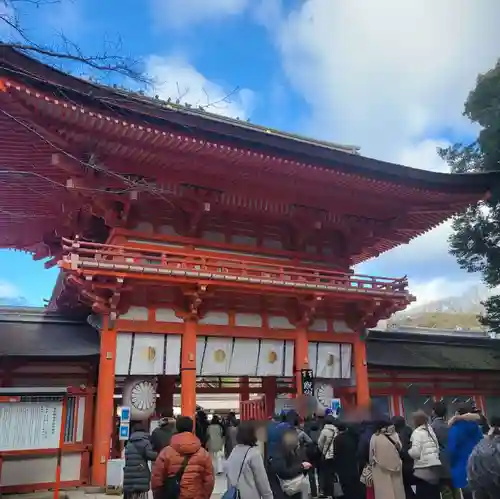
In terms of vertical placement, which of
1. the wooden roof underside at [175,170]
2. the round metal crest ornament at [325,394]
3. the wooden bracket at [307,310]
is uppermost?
the wooden roof underside at [175,170]

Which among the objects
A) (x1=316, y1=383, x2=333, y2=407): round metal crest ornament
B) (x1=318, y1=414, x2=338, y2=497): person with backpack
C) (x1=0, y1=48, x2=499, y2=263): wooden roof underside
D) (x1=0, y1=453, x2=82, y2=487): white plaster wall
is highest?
(x1=0, y1=48, x2=499, y2=263): wooden roof underside

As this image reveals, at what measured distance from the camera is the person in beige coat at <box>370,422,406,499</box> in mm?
6008

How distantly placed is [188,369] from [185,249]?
9.24ft

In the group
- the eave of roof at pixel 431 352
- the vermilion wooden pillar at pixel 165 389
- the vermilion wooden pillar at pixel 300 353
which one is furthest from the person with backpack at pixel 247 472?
the eave of roof at pixel 431 352

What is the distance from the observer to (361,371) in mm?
13039

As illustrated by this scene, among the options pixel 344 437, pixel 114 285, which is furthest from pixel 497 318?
pixel 114 285

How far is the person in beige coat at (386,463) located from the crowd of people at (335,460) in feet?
0.04

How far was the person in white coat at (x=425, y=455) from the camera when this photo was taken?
20.7 feet

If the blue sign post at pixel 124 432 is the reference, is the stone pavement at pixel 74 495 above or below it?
below

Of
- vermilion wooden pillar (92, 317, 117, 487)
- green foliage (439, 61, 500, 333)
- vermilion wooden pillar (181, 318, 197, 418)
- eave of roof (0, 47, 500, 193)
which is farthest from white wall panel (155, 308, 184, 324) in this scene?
green foliage (439, 61, 500, 333)

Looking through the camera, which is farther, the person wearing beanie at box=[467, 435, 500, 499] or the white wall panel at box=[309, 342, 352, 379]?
the white wall panel at box=[309, 342, 352, 379]

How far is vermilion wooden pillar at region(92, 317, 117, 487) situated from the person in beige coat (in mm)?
5662

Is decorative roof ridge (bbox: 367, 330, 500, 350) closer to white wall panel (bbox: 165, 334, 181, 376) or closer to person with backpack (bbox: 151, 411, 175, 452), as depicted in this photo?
white wall panel (bbox: 165, 334, 181, 376)

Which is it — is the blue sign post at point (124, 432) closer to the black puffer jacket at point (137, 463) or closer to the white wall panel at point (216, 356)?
the white wall panel at point (216, 356)
